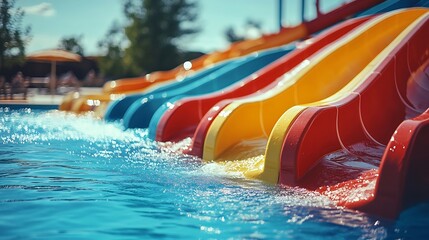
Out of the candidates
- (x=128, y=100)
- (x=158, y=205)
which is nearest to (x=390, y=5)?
(x=128, y=100)

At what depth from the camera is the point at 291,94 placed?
634 centimetres

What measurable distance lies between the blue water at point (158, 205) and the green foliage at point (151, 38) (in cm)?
2497

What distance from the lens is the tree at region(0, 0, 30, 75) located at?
1627cm

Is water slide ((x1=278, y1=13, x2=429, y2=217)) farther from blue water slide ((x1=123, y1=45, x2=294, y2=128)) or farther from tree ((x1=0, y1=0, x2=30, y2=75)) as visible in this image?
tree ((x1=0, y1=0, x2=30, y2=75))

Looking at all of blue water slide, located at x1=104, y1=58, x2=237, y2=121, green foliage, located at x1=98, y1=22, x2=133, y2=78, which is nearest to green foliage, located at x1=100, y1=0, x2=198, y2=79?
green foliage, located at x1=98, y1=22, x2=133, y2=78

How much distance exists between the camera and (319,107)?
184 inches

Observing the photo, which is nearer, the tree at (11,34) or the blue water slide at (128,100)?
the blue water slide at (128,100)

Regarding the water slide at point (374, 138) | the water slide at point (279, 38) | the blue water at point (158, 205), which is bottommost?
the blue water at point (158, 205)

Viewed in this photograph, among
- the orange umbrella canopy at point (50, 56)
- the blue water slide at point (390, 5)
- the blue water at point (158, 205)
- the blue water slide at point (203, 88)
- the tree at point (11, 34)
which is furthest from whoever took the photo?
the orange umbrella canopy at point (50, 56)

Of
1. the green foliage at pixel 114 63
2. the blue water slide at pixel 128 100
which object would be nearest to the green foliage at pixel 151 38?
the green foliage at pixel 114 63

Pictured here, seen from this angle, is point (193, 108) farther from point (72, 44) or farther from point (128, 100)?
point (72, 44)

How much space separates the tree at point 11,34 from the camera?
16.3 meters

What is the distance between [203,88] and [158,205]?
20.2 feet

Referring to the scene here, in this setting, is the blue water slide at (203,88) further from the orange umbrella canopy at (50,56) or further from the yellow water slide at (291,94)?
the orange umbrella canopy at (50,56)
